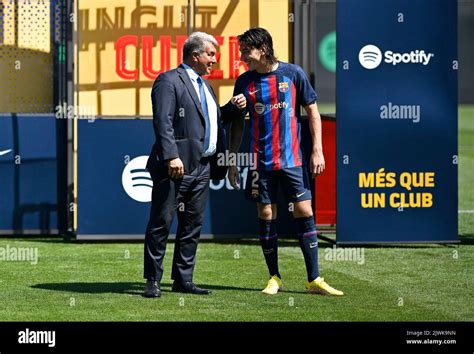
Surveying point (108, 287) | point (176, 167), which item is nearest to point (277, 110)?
point (176, 167)

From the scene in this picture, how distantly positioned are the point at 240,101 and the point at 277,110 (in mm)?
308

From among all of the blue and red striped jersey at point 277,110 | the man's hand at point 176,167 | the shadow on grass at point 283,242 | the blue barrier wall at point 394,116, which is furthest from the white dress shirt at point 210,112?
the shadow on grass at point 283,242

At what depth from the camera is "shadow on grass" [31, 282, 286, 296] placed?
9969 mm

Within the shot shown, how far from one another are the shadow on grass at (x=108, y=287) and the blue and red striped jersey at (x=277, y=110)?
115 centimetres

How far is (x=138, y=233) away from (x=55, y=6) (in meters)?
2.92

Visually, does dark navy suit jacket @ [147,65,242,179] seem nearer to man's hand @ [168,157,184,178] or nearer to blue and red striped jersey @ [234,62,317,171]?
man's hand @ [168,157,184,178]

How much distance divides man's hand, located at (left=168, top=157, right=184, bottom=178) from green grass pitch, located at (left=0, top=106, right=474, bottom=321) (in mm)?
974

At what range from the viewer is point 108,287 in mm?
10227

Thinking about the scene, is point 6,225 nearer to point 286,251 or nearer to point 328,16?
point 286,251

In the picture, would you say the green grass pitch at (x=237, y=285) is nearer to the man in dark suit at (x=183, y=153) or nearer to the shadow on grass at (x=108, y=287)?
the shadow on grass at (x=108, y=287)

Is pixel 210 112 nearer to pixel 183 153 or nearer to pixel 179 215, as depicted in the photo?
pixel 183 153

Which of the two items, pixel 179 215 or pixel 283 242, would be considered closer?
pixel 179 215
